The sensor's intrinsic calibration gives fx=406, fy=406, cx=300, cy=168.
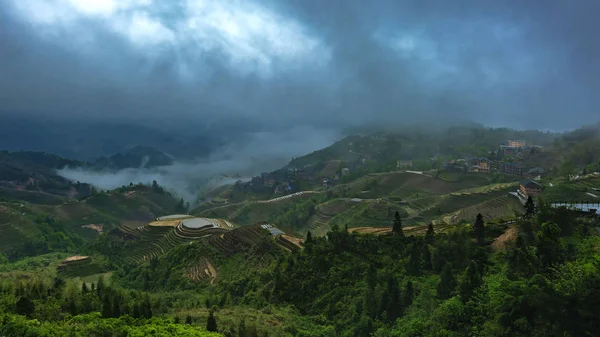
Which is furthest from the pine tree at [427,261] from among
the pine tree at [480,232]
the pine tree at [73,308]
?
the pine tree at [73,308]

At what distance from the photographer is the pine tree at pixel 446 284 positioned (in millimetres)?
31578

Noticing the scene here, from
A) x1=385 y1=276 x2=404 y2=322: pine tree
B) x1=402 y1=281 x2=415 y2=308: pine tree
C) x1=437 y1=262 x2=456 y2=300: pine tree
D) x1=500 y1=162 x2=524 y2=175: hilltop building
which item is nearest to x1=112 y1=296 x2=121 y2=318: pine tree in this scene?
x1=385 y1=276 x2=404 y2=322: pine tree

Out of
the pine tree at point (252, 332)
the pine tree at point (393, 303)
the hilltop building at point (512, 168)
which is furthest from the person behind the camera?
the hilltop building at point (512, 168)

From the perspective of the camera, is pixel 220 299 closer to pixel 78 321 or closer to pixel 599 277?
pixel 78 321

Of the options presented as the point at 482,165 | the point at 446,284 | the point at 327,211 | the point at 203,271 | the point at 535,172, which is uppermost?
the point at 482,165

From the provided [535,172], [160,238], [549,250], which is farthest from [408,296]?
[535,172]

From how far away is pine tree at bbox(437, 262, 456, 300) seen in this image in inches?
1243

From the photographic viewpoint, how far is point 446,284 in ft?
104

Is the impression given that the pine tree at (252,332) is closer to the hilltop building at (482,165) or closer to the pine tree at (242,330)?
the pine tree at (242,330)

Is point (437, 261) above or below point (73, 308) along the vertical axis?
above

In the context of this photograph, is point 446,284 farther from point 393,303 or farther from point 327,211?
point 327,211

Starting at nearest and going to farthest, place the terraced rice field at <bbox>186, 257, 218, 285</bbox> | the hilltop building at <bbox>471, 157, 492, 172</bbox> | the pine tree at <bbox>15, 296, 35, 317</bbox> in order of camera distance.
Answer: the pine tree at <bbox>15, 296, 35, 317</bbox>, the terraced rice field at <bbox>186, 257, 218, 285</bbox>, the hilltop building at <bbox>471, 157, 492, 172</bbox>

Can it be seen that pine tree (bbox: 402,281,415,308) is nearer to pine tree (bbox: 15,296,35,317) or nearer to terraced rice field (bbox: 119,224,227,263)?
pine tree (bbox: 15,296,35,317)

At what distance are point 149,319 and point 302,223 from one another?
84811mm
